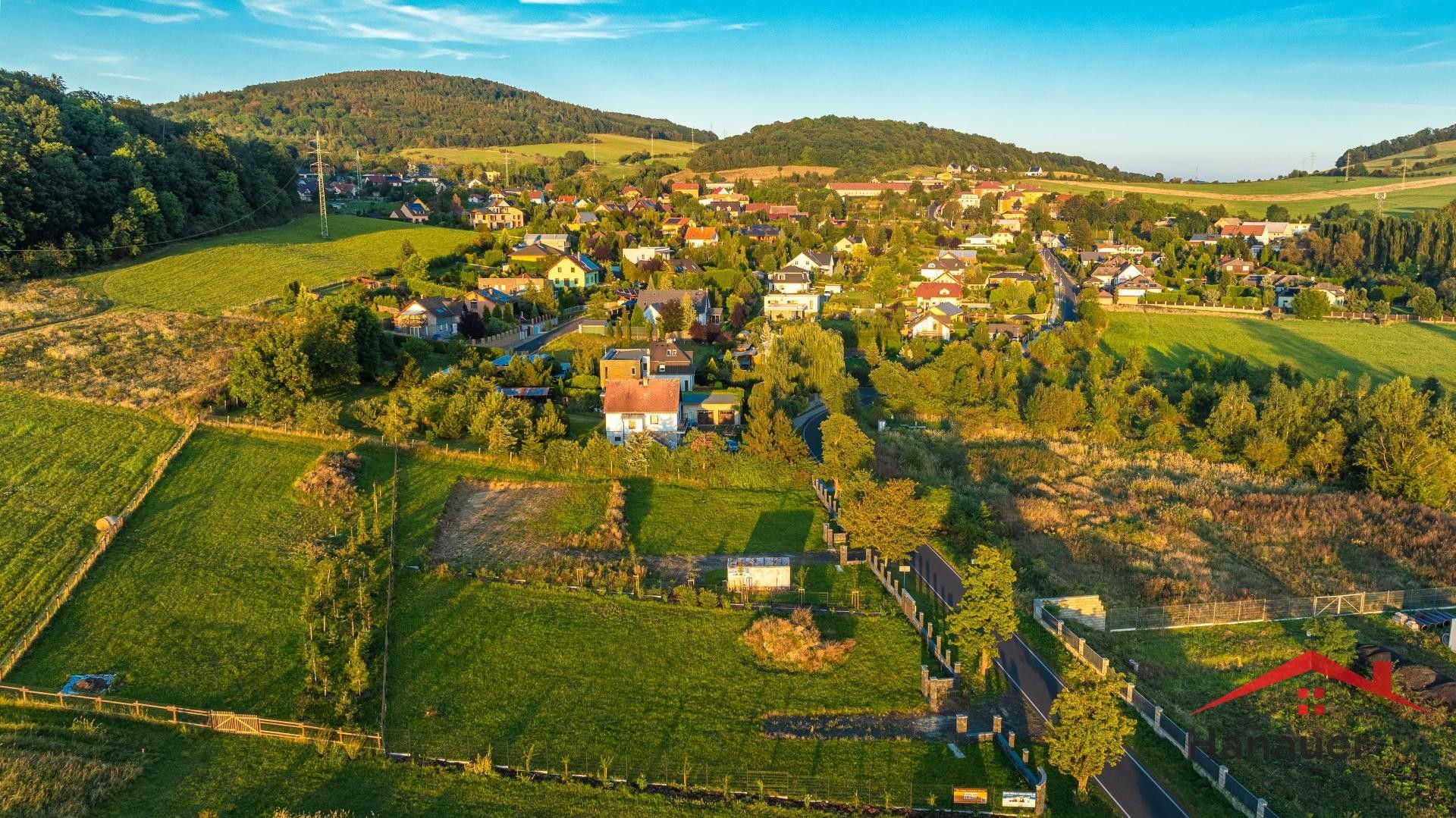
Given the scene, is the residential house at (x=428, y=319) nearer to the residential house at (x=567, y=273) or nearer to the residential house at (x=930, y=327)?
the residential house at (x=567, y=273)

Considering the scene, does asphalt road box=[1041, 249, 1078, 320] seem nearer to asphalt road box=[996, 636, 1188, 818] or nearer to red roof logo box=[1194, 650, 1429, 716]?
red roof logo box=[1194, 650, 1429, 716]

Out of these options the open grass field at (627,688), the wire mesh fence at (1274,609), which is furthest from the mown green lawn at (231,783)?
the wire mesh fence at (1274,609)

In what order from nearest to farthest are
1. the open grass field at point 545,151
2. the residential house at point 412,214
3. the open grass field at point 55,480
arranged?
the open grass field at point 55,480 → the residential house at point 412,214 → the open grass field at point 545,151

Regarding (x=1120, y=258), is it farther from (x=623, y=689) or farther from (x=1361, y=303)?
(x=623, y=689)

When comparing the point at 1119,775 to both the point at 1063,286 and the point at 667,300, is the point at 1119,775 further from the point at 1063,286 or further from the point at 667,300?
the point at 1063,286

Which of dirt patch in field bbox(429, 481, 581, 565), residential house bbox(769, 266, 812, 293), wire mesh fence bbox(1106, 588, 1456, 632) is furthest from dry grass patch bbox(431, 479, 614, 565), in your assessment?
residential house bbox(769, 266, 812, 293)
